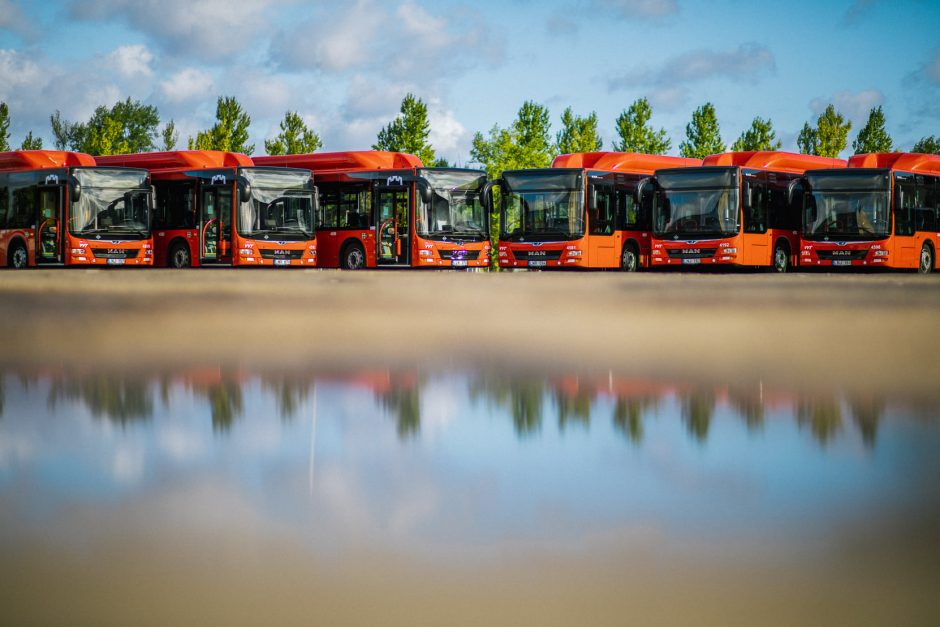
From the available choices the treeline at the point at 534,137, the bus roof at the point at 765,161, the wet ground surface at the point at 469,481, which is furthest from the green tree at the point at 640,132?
the wet ground surface at the point at 469,481

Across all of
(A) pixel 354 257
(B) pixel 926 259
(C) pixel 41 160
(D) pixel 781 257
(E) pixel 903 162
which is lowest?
(B) pixel 926 259

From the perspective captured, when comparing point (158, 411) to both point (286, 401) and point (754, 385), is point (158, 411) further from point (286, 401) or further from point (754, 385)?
point (754, 385)

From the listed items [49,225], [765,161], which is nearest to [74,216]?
[49,225]

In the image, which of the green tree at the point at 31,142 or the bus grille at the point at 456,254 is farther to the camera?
the green tree at the point at 31,142

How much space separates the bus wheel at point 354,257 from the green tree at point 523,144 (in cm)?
3923

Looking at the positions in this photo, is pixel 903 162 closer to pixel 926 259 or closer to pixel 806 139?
pixel 926 259

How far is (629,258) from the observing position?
36906 mm

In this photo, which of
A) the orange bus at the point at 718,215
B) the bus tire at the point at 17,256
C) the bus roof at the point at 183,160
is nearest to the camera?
the orange bus at the point at 718,215

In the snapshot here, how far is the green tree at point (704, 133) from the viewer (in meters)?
78.2

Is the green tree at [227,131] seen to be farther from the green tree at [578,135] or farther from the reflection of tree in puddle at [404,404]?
the reflection of tree in puddle at [404,404]

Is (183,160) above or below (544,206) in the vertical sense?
above

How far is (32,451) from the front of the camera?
5641 mm

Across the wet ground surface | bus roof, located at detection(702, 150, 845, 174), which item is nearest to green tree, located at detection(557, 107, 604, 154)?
bus roof, located at detection(702, 150, 845, 174)

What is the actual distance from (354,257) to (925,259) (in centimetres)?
1657
